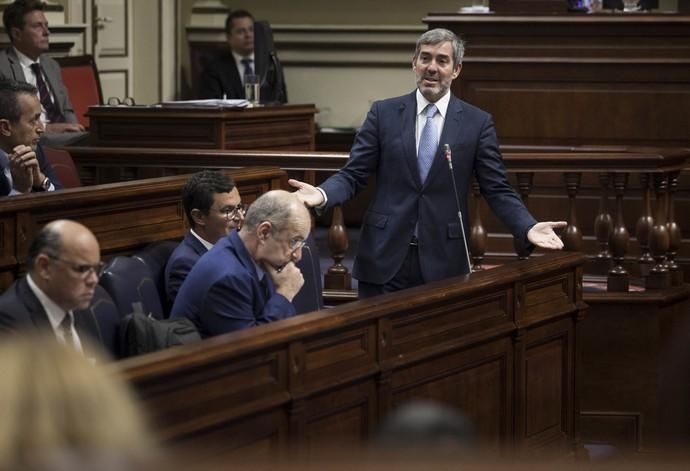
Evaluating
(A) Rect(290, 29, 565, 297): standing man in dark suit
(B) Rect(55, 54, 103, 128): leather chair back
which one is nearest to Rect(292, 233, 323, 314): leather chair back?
(A) Rect(290, 29, 565, 297): standing man in dark suit

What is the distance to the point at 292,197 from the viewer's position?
4.19 metres

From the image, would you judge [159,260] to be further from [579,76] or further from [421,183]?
[579,76]

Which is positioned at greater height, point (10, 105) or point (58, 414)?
point (10, 105)

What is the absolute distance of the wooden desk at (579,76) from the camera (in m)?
7.00

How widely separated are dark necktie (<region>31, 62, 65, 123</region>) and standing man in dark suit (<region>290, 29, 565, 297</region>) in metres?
3.57

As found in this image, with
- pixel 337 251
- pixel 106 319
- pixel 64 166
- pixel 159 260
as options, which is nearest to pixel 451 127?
pixel 159 260

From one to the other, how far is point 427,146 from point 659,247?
1804 mm

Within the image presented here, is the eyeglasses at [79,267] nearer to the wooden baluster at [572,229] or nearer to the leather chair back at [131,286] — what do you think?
the leather chair back at [131,286]

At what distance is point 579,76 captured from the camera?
7.05 meters

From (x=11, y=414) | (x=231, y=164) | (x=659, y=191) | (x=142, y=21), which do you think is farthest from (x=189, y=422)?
(x=142, y=21)

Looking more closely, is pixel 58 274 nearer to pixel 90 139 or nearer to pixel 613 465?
pixel 613 465

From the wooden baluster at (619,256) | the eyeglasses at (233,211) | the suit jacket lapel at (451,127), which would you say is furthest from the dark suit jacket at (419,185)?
the wooden baluster at (619,256)

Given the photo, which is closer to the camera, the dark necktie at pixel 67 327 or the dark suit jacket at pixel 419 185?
the dark necktie at pixel 67 327

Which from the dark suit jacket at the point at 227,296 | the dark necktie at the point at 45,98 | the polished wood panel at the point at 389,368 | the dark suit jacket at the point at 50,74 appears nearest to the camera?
the polished wood panel at the point at 389,368
